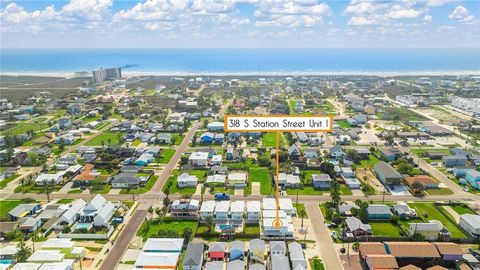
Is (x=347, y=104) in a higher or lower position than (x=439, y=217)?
higher

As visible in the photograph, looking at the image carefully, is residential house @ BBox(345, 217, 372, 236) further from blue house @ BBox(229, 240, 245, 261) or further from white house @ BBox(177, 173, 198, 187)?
white house @ BBox(177, 173, 198, 187)

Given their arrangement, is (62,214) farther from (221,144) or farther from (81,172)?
(221,144)

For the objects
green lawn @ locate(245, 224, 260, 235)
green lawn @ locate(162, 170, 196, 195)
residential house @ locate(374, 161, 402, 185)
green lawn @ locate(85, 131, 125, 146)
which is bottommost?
green lawn @ locate(245, 224, 260, 235)

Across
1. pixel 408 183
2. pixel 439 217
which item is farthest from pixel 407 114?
pixel 439 217

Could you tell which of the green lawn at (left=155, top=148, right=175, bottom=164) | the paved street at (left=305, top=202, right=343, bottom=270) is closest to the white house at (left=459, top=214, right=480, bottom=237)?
the paved street at (left=305, top=202, right=343, bottom=270)

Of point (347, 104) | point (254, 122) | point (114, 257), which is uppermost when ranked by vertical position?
point (254, 122)
